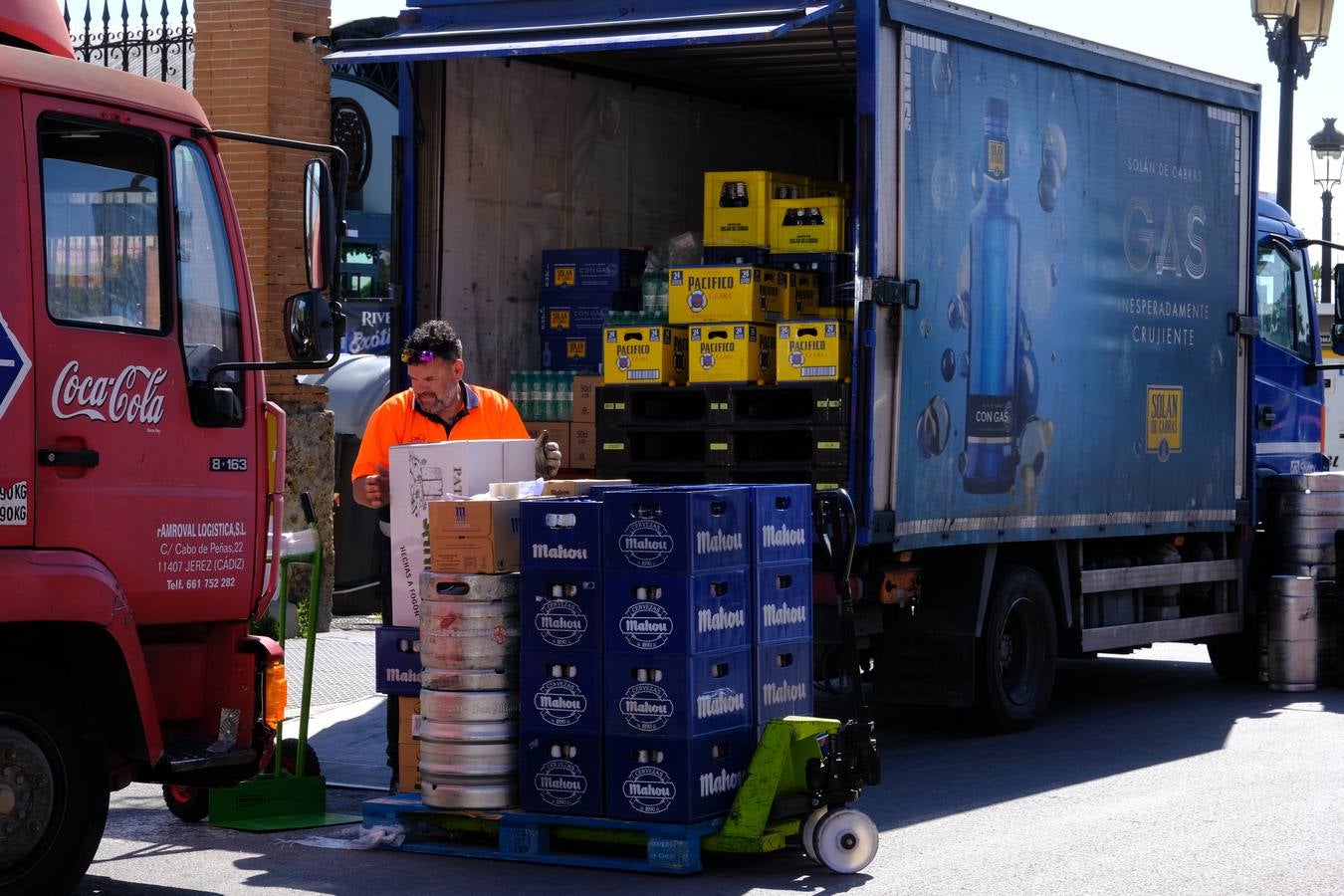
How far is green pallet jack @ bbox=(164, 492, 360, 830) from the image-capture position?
8.62 meters

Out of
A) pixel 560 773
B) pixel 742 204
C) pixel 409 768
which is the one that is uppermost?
pixel 742 204

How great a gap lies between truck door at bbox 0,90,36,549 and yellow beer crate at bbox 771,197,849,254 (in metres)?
5.28

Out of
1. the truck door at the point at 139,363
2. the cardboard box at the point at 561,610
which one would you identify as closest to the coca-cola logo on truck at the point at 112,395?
the truck door at the point at 139,363

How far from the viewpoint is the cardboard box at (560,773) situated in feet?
25.5

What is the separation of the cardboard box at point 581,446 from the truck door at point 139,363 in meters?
3.87

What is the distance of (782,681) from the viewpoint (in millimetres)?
8195

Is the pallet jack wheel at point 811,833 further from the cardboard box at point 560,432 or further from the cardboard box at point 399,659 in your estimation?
→ the cardboard box at point 560,432

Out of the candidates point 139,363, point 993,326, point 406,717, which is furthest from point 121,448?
point 993,326

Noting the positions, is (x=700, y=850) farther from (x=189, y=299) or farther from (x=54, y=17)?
(x=54, y=17)

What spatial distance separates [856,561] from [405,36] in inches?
153

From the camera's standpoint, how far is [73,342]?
21.9 feet

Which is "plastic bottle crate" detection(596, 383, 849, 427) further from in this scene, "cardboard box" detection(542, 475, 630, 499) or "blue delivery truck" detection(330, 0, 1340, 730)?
"cardboard box" detection(542, 475, 630, 499)

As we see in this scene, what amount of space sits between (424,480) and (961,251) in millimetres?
3752

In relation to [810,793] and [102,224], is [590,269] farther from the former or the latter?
[102,224]
